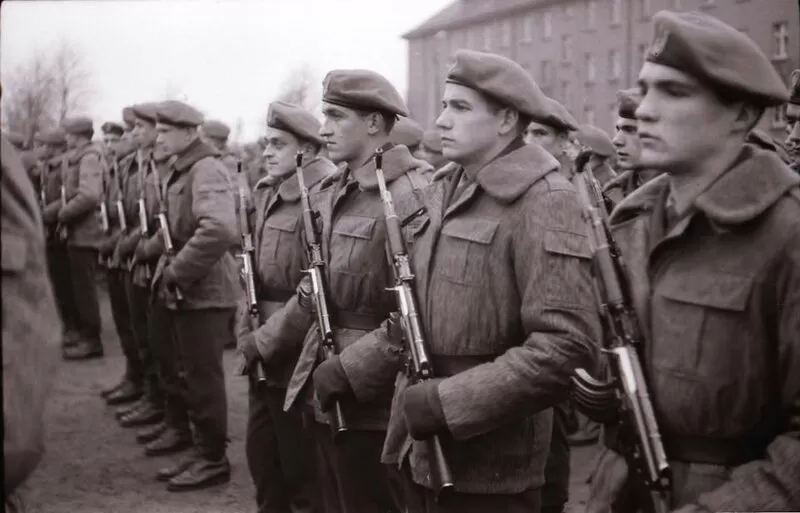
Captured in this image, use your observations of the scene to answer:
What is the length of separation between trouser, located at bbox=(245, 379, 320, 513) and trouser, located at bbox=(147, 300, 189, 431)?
1.64 metres

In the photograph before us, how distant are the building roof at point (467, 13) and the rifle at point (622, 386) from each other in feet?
8.56

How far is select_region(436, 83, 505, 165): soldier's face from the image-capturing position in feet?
11.6

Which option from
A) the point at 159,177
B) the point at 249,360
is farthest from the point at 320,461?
the point at 159,177

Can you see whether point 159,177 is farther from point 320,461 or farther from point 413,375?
point 413,375

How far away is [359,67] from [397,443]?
2.08 metres

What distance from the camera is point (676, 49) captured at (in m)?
2.60

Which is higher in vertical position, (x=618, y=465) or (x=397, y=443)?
(x=618, y=465)

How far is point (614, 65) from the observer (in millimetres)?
16656

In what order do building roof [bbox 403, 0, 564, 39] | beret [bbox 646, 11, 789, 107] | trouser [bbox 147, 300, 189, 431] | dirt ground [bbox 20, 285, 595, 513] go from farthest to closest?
building roof [bbox 403, 0, 564, 39]
trouser [bbox 147, 300, 189, 431]
dirt ground [bbox 20, 285, 595, 513]
beret [bbox 646, 11, 789, 107]

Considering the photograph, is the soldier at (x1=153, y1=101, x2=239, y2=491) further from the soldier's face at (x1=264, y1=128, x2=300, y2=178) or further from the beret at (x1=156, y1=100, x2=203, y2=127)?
the soldier's face at (x1=264, y1=128, x2=300, y2=178)

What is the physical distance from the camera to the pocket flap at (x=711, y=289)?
2449 millimetres

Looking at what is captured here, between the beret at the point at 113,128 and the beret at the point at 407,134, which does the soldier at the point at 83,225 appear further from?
the beret at the point at 407,134

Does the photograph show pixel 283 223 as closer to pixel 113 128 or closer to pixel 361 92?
pixel 361 92

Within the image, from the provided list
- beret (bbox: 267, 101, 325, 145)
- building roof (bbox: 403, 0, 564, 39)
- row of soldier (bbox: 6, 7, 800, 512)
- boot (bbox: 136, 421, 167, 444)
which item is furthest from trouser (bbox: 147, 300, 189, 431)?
building roof (bbox: 403, 0, 564, 39)
